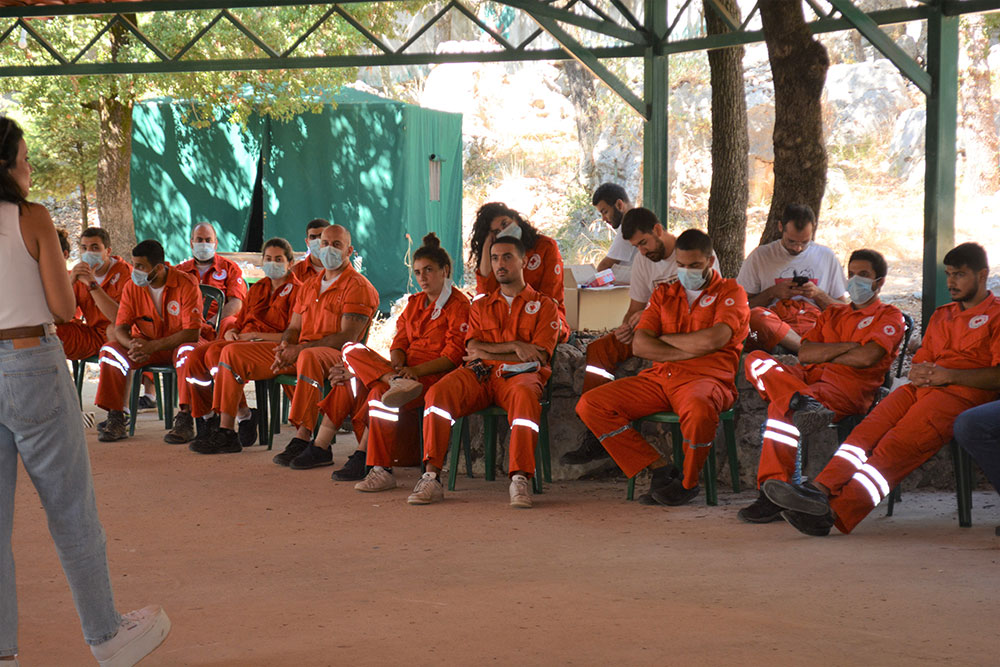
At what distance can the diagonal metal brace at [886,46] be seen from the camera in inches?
247

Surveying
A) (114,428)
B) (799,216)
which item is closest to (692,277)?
(799,216)

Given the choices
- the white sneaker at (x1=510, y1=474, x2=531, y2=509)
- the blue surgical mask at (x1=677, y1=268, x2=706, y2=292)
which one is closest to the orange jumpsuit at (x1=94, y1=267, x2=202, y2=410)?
the white sneaker at (x1=510, y1=474, x2=531, y2=509)

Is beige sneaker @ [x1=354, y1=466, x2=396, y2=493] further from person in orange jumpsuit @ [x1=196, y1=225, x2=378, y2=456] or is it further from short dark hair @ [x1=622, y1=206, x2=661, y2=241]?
short dark hair @ [x1=622, y1=206, x2=661, y2=241]

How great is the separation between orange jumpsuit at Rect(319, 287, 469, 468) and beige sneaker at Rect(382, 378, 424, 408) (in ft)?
0.17

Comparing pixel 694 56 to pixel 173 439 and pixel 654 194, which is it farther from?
pixel 173 439

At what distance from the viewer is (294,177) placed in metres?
14.7

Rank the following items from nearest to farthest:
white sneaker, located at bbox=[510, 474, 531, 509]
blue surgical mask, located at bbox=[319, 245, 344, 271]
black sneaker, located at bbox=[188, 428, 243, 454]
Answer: white sneaker, located at bbox=[510, 474, 531, 509] < blue surgical mask, located at bbox=[319, 245, 344, 271] < black sneaker, located at bbox=[188, 428, 243, 454]

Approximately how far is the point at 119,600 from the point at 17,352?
136cm

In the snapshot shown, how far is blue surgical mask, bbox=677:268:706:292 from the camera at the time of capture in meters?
5.66

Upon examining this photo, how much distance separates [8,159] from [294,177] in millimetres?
11920

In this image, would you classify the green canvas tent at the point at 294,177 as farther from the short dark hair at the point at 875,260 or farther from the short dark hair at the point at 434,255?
the short dark hair at the point at 875,260

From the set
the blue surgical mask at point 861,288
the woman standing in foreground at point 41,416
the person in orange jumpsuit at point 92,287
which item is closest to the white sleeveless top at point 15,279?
the woman standing in foreground at point 41,416

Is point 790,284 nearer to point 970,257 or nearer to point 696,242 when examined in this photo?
point 696,242

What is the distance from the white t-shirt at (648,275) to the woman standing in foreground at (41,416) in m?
3.96
